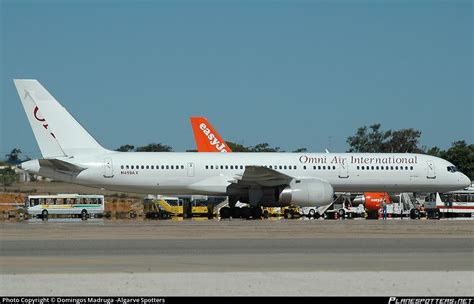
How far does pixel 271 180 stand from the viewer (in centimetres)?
4500

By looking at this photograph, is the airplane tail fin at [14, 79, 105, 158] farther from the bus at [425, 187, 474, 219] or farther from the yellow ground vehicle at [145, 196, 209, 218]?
Answer: the bus at [425, 187, 474, 219]

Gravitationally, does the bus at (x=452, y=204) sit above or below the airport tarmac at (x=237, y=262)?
above

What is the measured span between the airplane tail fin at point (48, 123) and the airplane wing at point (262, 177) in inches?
325

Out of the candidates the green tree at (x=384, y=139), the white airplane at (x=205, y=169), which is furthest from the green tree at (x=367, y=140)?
the white airplane at (x=205, y=169)

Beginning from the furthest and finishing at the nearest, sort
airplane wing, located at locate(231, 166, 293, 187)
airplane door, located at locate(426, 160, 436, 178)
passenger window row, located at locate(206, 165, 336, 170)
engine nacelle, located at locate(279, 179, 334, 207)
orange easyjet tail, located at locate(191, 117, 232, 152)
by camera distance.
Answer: orange easyjet tail, located at locate(191, 117, 232, 152) → airplane door, located at locate(426, 160, 436, 178) → passenger window row, located at locate(206, 165, 336, 170) → airplane wing, located at locate(231, 166, 293, 187) → engine nacelle, located at locate(279, 179, 334, 207)

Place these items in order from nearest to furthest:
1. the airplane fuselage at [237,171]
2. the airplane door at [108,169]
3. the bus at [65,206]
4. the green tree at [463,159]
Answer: the airplane door at [108,169] → the airplane fuselage at [237,171] → the bus at [65,206] → the green tree at [463,159]

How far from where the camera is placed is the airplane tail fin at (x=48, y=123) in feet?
148

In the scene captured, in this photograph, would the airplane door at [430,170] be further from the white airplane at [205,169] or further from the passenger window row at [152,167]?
the passenger window row at [152,167]

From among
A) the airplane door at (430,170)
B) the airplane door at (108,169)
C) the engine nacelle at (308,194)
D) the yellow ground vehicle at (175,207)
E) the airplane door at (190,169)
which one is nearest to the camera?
the engine nacelle at (308,194)

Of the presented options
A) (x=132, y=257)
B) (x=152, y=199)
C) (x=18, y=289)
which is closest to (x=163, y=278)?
(x=18, y=289)

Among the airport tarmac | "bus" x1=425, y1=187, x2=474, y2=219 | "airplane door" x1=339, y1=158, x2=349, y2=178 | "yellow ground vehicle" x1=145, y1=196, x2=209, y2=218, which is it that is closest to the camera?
the airport tarmac

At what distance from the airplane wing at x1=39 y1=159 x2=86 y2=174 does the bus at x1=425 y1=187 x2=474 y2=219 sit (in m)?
21.2

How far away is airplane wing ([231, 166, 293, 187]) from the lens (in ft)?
145

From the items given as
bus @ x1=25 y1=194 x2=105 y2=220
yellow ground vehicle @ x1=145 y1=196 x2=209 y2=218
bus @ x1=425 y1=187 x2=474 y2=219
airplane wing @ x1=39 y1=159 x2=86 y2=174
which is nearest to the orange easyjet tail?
yellow ground vehicle @ x1=145 y1=196 x2=209 y2=218
